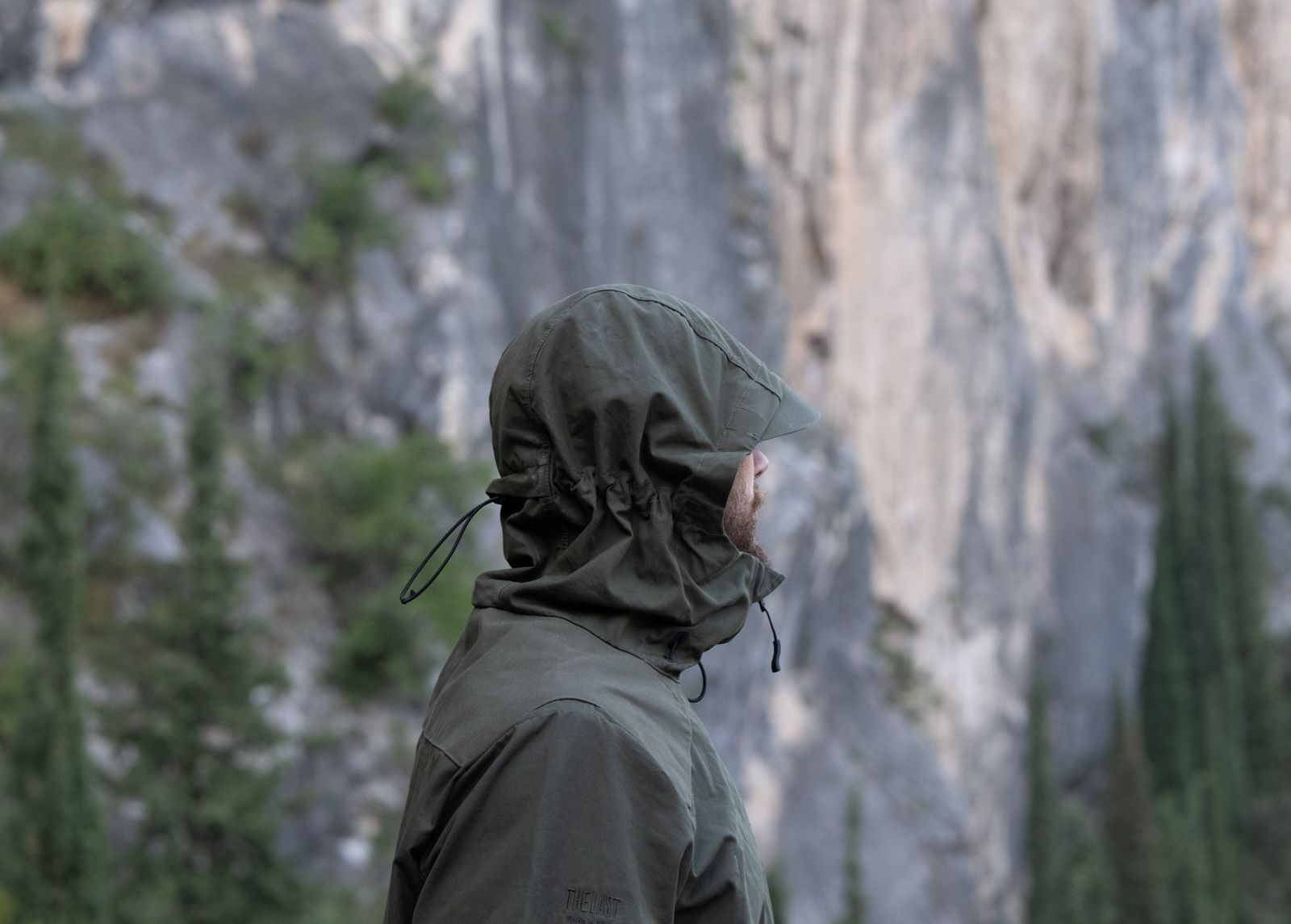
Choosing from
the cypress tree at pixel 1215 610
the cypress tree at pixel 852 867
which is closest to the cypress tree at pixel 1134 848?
the cypress tree at pixel 1215 610

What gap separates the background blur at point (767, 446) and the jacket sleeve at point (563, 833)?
674 cm

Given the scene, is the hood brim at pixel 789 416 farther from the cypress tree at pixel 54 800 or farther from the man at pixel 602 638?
the cypress tree at pixel 54 800

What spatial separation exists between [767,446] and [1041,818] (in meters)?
13.0

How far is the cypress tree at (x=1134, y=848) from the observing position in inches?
1086

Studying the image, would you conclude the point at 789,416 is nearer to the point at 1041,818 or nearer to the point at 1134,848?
the point at 1134,848

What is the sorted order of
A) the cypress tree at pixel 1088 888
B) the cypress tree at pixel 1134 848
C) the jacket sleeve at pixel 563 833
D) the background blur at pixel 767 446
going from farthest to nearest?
the cypress tree at pixel 1134 848 → the cypress tree at pixel 1088 888 → the background blur at pixel 767 446 → the jacket sleeve at pixel 563 833

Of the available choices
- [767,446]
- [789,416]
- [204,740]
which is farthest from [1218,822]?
[789,416]

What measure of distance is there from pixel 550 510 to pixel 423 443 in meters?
10.8

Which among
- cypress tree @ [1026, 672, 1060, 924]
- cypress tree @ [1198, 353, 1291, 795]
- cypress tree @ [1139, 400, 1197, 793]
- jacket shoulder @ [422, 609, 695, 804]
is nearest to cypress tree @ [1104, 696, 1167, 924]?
cypress tree @ [1026, 672, 1060, 924]

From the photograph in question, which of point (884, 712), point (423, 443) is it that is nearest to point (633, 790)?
point (423, 443)

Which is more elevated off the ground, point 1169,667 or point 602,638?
point 602,638

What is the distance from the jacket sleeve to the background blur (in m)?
6.74

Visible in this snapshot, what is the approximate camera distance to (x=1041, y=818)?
3019 cm

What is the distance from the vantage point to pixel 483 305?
15172 mm
